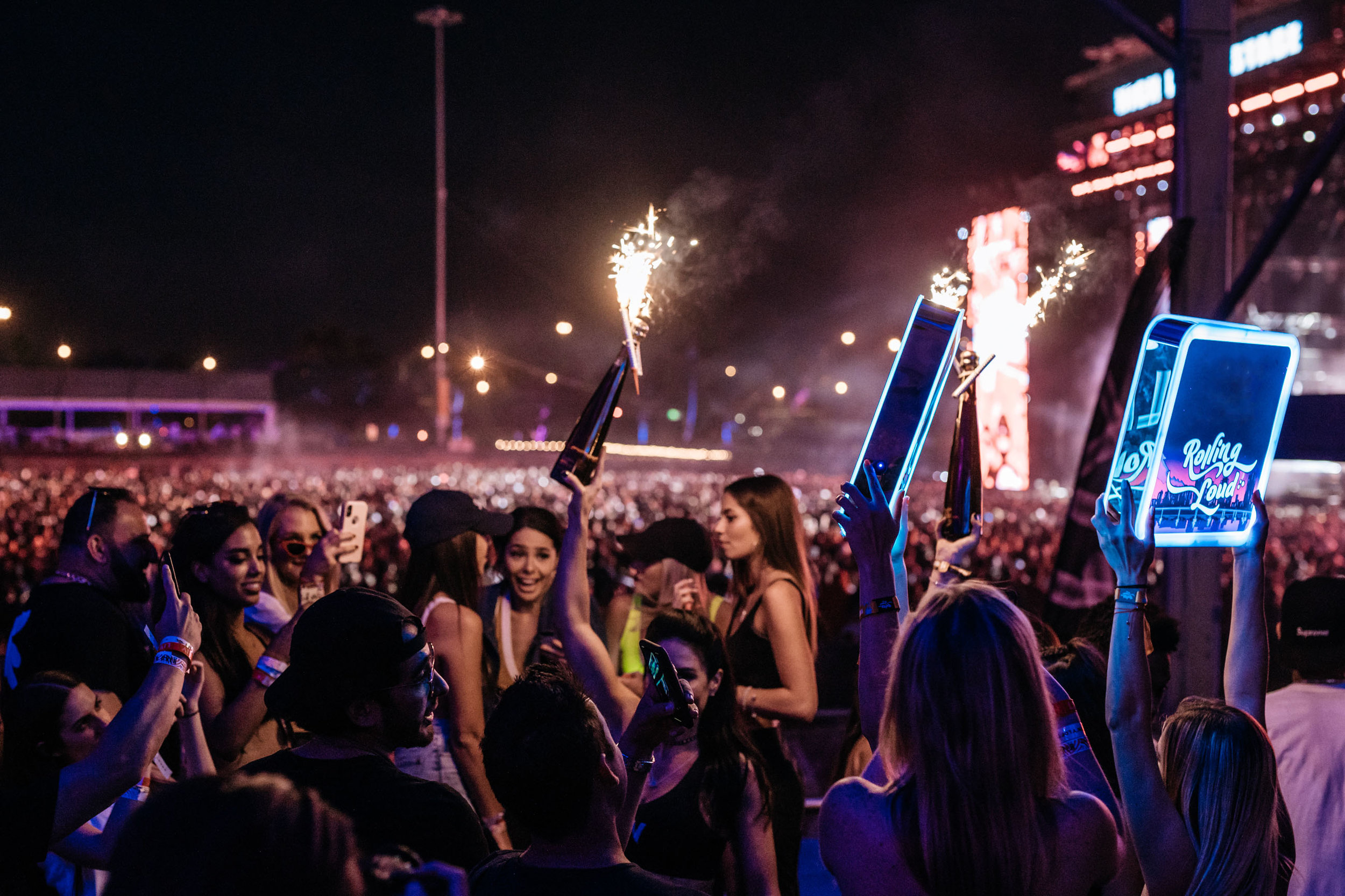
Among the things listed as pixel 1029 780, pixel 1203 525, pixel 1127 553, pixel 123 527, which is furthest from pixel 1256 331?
pixel 123 527

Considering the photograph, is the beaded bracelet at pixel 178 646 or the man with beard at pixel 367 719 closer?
the man with beard at pixel 367 719

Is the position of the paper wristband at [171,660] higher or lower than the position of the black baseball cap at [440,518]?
lower

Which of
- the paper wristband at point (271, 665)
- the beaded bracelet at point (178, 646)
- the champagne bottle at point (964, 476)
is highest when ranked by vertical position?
the champagne bottle at point (964, 476)

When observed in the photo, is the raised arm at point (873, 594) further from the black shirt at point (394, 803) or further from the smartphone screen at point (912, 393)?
the black shirt at point (394, 803)

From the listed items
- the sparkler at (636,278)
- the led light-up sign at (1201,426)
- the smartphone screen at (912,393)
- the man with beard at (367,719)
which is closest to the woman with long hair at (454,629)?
the sparkler at (636,278)

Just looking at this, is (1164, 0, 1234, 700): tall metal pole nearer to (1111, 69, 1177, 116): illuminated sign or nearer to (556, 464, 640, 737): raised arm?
(556, 464, 640, 737): raised arm

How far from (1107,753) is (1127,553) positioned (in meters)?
0.74

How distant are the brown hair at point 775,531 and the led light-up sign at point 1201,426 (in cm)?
125

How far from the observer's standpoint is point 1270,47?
165 feet

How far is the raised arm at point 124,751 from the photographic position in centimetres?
198

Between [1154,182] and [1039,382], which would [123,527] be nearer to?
[1039,382]

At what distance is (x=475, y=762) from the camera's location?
3.55m

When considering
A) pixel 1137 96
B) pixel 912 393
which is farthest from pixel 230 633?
pixel 1137 96

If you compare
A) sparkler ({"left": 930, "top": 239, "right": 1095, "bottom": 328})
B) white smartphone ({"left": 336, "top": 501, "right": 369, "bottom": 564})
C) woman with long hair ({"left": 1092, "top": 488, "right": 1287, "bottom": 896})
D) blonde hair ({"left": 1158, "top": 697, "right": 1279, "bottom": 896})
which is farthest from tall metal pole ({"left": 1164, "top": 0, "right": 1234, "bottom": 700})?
white smartphone ({"left": 336, "top": 501, "right": 369, "bottom": 564})
